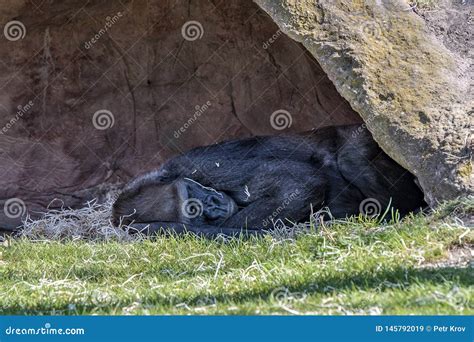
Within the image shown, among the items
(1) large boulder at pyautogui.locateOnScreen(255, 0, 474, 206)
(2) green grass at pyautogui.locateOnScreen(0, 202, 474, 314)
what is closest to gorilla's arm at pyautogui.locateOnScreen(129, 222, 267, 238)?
(2) green grass at pyautogui.locateOnScreen(0, 202, 474, 314)

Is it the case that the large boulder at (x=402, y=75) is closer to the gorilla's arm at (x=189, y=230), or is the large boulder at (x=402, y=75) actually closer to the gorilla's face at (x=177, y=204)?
the gorilla's arm at (x=189, y=230)

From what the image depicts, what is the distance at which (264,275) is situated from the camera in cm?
527

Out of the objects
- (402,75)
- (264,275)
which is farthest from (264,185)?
(264,275)

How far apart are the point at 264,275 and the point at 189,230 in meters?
2.29

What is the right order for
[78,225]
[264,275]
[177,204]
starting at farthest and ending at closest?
[78,225] < [177,204] < [264,275]

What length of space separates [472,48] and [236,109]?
9.69 feet

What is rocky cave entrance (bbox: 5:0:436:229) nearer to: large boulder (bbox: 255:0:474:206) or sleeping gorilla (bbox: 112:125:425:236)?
sleeping gorilla (bbox: 112:125:425:236)

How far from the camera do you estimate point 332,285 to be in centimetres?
488

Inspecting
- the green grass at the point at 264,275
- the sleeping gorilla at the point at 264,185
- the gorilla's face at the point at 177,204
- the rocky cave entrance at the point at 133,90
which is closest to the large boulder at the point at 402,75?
the green grass at the point at 264,275

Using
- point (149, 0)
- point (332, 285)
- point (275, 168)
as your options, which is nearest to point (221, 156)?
point (275, 168)

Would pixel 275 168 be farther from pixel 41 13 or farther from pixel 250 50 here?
pixel 41 13

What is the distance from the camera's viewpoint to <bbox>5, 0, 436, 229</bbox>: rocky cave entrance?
923cm

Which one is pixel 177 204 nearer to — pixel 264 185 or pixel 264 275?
pixel 264 185

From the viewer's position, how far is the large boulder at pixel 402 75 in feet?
21.2
